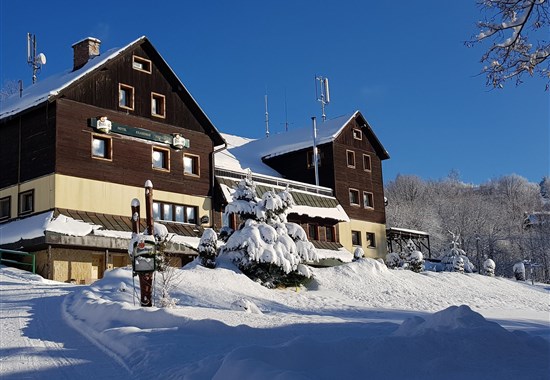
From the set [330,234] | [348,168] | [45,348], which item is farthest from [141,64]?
[45,348]

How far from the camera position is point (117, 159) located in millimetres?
29500

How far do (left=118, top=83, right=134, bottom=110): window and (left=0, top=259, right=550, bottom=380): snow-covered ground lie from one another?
11.5 meters

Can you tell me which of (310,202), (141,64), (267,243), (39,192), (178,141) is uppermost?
(141,64)

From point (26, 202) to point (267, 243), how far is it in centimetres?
1148

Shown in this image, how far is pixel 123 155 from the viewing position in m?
29.8

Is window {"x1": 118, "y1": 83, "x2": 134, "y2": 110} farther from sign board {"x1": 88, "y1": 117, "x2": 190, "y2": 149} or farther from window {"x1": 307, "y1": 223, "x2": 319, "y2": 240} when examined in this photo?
window {"x1": 307, "y1": 223, "x2": 319, "y2": 240}

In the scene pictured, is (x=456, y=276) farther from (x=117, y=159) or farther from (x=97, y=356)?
(x=97, y=356)

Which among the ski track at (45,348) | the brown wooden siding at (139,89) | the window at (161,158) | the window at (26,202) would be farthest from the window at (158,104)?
the ski track at (45,348)

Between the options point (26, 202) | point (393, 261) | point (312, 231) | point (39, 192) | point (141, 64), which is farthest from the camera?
point (393, 261)

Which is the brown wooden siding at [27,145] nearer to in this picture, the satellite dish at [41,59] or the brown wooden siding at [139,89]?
the brown wooden siding at [139,89]

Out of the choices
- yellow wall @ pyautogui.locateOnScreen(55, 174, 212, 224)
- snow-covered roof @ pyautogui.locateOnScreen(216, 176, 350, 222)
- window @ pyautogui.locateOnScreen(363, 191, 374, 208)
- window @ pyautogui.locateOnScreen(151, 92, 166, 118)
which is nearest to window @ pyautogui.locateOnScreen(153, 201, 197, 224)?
yellow wall @ pyautogui.locateOnScreen(55, 174, 212, 224)

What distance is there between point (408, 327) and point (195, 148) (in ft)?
82.6

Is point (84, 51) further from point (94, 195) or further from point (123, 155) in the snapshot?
point (94, 195)

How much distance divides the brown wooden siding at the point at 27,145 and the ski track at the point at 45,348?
42.1 feet
